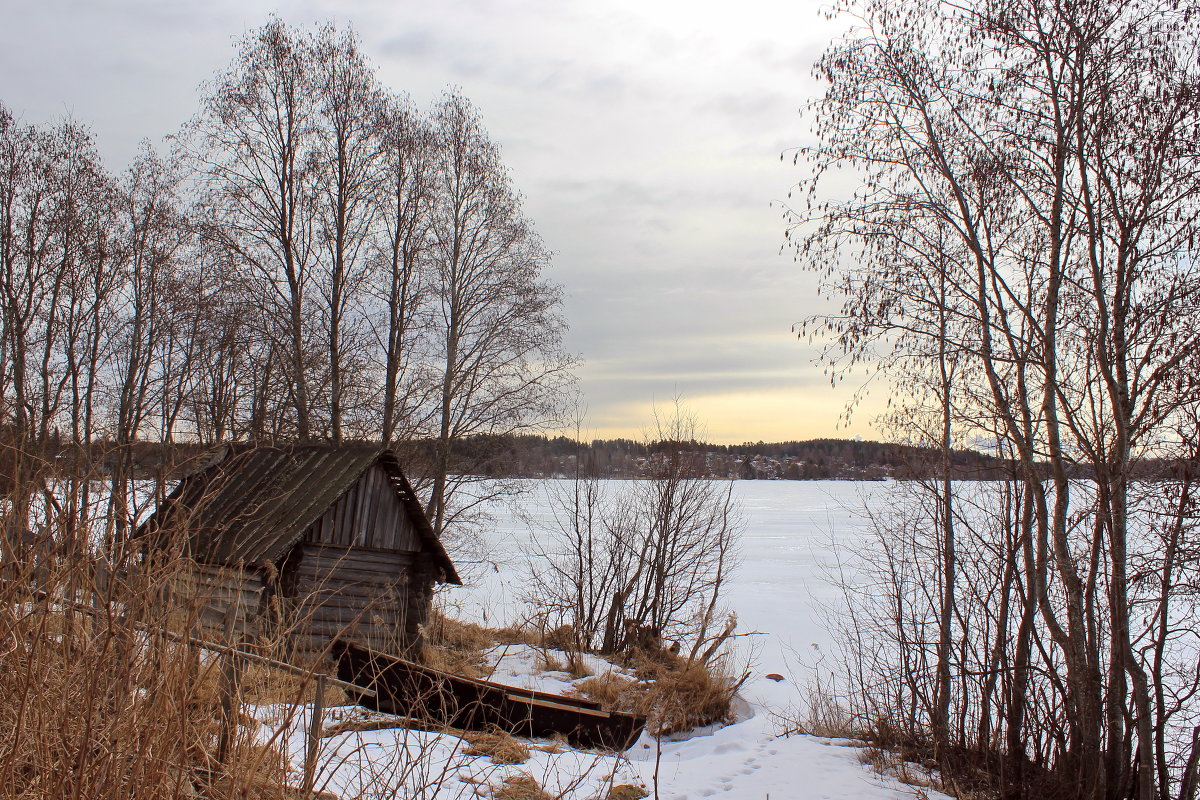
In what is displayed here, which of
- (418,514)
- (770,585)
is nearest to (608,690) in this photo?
(418,514)

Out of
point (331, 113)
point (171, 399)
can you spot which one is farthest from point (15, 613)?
point (171, 399)

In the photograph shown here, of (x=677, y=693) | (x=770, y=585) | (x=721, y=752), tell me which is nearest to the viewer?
(x=721, y=752)

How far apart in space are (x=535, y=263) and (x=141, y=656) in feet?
62.3

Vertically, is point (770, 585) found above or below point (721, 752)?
below

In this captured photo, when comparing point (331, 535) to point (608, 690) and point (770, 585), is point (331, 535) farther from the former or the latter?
point (770, 585)

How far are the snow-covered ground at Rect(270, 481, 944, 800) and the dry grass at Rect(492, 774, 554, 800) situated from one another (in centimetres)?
14

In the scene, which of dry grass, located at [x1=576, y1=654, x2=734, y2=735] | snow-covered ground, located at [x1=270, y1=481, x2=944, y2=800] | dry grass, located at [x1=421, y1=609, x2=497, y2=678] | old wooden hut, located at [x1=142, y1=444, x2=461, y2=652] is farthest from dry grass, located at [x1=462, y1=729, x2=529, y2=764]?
dry grass, located at [x1=421, y1=609, x2=497, y2=678]

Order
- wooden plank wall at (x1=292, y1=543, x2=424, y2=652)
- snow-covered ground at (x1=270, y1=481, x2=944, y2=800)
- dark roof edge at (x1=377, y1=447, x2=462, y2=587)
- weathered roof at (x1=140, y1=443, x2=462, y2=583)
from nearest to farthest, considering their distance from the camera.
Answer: snow-covered ground at (x1=270, y1=481, x2=944, y2=800) < weathered roof at (x1=140, y1=443, x2=462, y2=583) < wooden plank wall at (x1=292, y1=543, x2=424, y2=652) < dark roof edge at (x1=377, y1=447, x2=462, y2=587)

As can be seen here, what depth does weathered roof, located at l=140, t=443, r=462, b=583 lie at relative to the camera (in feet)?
38.2

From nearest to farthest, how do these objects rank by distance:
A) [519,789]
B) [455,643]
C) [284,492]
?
[519,789] → [284,492] → [455,643]

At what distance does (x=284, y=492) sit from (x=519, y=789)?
8.05 metres

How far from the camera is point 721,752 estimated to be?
34.9 feet

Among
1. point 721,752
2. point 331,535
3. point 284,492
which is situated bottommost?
point 721,752

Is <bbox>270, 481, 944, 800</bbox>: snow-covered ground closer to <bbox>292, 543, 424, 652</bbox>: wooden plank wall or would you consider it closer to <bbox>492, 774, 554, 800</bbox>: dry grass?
<bbox>492, 774, 554, 800</bbox>: dry grass
